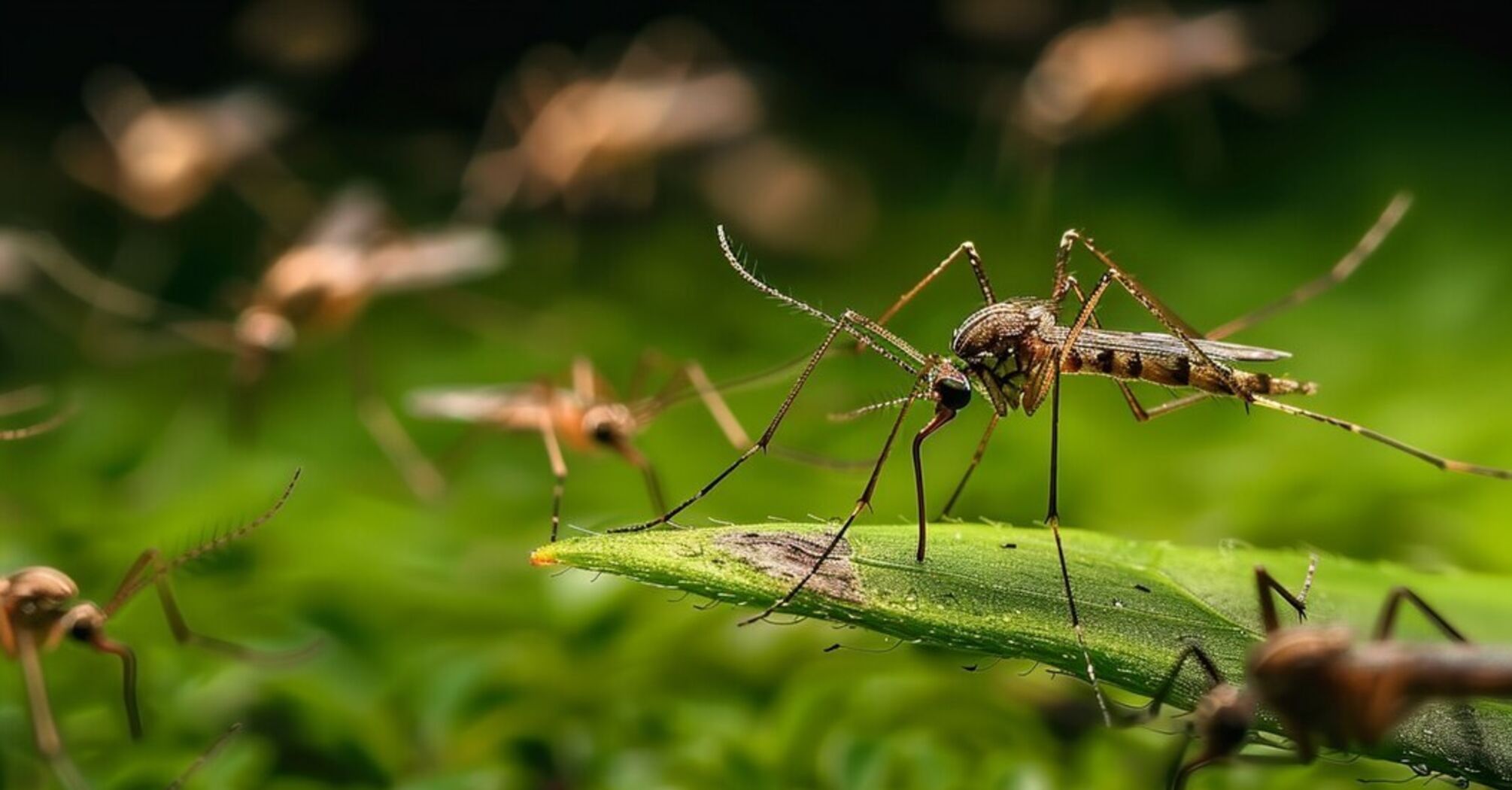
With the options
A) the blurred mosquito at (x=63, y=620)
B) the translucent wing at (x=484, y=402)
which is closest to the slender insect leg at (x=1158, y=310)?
the blurred mosquito at (x=63, y=620)

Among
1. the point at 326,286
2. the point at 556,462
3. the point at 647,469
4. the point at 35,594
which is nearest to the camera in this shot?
the point at 35,594

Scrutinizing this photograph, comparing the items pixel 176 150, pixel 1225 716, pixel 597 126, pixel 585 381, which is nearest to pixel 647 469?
pixel 585 381

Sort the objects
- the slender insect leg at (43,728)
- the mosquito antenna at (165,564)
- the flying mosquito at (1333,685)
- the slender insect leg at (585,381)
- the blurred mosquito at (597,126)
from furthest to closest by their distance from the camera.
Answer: the blurred mosquito at (597,126) < the slender insect leg at (585,381) < the mosquito antenna at (165,564) < the slender insect leg at (43,728) < the flying mosquito at (1333,685)

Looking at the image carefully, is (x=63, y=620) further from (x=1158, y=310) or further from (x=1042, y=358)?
(x=1158, y=310)

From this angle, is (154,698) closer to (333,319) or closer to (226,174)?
(333,319)

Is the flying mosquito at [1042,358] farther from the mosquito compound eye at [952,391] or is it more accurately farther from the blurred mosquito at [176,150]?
the blurred mosquito at [176,150]

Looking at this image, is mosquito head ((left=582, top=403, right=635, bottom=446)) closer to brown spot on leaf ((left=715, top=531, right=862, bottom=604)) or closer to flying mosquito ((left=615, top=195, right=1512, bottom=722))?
flying mosquito ((left=615, top=195, right=1512, bottom=722))

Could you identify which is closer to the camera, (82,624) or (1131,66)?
(82,624)

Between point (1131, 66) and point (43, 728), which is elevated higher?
point (1131, 66)
